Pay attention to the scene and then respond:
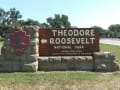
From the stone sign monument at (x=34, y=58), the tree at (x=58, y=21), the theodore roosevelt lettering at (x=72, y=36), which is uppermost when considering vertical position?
the tree at (x=58, y=21)

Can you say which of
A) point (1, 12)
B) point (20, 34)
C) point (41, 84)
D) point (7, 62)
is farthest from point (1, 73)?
point (1, 12)

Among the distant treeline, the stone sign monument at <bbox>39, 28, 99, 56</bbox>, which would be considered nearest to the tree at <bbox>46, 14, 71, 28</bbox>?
the distant treeline

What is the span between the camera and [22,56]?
1227 cm

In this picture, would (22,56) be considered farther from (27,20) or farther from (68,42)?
(27,20)

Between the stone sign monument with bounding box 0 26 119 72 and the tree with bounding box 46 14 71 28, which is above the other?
the tree with bounding box 46 14 71 28

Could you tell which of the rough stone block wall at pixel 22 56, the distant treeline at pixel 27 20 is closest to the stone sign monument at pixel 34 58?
the rough stone block wall at pixel 22 56

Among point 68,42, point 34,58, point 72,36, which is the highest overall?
point 72,36

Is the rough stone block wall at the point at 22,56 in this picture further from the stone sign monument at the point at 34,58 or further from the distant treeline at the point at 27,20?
the distant treeline at the point at 27,20

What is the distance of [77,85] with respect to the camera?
9516mm

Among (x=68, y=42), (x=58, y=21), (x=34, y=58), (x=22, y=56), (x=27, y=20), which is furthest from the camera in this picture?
(x=27, y=20)

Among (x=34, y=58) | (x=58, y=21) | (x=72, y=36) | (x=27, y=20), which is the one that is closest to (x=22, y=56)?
(x=34, y=58)

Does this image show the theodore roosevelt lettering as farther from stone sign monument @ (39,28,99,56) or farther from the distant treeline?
the distant treeline

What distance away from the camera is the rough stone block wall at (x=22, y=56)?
478 inches

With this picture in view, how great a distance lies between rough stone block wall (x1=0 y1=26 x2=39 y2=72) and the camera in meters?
12.1
